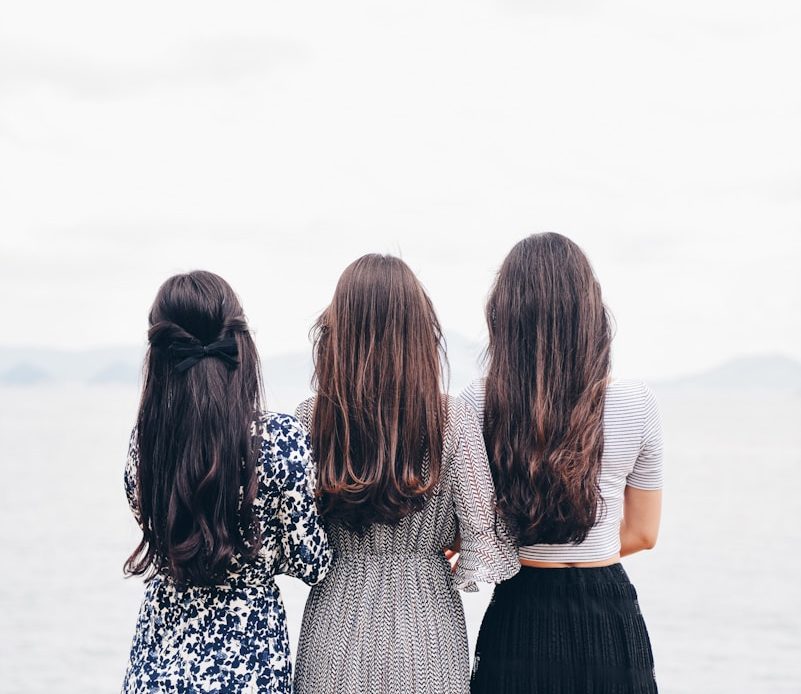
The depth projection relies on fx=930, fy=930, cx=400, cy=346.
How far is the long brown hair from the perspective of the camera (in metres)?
2.25

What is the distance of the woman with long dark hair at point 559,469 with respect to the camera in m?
2.38

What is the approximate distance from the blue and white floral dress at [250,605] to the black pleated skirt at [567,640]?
1.83 ft

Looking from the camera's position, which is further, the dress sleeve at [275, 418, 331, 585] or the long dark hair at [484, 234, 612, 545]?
the long dark hair at [484, 234, 612, 545]

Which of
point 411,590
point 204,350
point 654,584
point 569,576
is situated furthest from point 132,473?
point 654,584

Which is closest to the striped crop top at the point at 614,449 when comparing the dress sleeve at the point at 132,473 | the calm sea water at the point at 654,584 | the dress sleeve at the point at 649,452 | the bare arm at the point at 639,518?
the dress sleeve at the point at 649,452

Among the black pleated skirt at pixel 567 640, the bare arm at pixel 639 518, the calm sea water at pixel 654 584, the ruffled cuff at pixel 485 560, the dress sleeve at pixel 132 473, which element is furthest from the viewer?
the calm sea water at pixel 654 584

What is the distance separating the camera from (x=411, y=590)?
2355mm

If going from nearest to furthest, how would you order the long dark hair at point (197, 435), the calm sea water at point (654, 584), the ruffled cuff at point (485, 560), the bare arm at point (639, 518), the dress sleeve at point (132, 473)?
the long dark hair at point (197, 435)
the dress sleeve at point (132, 473)
the ruffled cuff at point (485, 560)
the bare arm at point (639, 518)
the calm sea water at point (654, 584)

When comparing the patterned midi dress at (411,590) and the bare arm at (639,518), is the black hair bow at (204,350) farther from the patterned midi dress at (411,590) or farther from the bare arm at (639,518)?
the bare arm at (639,518)

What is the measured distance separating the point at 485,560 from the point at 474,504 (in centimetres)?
14

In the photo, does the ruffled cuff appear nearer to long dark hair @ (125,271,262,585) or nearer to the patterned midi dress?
the patterned midi dress

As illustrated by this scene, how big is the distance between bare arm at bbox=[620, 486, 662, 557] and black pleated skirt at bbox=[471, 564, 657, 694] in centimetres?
21

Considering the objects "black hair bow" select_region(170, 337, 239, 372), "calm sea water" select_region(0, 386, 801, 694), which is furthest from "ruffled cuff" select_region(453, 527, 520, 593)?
"calm sea water" select_region(0, 386, 801, 694)
